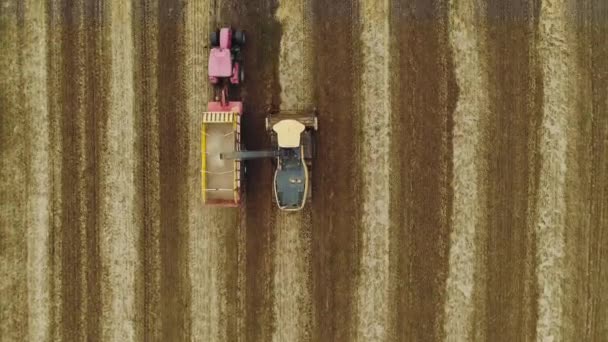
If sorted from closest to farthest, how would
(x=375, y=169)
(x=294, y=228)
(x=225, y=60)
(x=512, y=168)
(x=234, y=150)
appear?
(x=234, y=150) → (x=225, y=60) → (x=512, y=168) → (x=375, y=169) → (x=294, y=228)

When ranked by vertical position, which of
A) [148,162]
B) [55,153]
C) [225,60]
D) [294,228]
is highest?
[225,60]

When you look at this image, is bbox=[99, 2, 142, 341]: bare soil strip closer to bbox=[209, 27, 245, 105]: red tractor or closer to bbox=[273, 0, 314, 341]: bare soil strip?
bbox=[209, 27, 245, 105]: red tractor

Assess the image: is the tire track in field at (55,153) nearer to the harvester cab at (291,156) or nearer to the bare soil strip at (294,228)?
the harvester cab at (291,156)

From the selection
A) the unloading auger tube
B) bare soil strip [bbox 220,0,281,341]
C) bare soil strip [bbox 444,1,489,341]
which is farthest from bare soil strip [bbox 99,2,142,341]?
bare soil strip [bbox 444,1,489,341]

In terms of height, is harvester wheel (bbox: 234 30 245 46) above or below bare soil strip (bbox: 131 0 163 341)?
above

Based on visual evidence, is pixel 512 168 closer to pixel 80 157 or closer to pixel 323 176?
pixel 323 176

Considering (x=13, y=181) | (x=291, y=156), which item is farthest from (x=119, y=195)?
(x=291, y=156)
